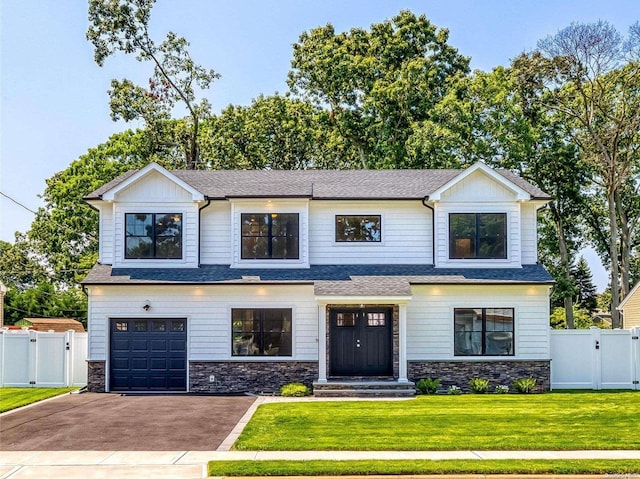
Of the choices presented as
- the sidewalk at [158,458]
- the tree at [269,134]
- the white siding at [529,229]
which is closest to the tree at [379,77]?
the tree at [269,134]

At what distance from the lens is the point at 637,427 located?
1462 centimetres

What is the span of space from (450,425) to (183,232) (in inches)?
435

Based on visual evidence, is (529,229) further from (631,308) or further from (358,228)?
(631,308)

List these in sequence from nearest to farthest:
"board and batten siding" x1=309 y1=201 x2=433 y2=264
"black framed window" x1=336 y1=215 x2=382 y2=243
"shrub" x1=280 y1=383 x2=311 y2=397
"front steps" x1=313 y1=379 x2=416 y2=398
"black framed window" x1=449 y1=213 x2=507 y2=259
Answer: "front steps" x1=313 y1=379 x2=416 y2=398, "shrub" x1=280 y1=383 x2=311 y2=397, "black framed window" x1=449 y1=213 x2=507 y2=259, "board and batten siding" x1=309 y1=201 x2=433 y2=264, "black framed window" x1=336 y1=215 x2=382 y2=243

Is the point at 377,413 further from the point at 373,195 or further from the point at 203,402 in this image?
the point at 373,195

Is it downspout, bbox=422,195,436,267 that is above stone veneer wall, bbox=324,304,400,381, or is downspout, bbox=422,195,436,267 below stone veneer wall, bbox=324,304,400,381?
above

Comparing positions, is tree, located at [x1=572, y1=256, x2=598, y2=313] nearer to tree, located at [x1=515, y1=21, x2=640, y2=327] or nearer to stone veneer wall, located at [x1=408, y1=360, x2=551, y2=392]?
tree, located at [x1=515, y1=21, x2=640, y2=327]

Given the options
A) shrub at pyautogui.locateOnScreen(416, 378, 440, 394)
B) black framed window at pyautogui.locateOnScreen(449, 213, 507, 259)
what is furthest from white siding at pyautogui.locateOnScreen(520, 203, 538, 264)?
shrub at pyautogui.locateOnScreen(416, 378, 440, 394)

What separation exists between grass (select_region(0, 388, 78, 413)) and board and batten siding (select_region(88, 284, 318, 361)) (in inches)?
67.8

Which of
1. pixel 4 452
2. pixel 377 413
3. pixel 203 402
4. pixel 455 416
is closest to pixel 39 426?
pixel 4 452

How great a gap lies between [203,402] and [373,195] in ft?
26.9

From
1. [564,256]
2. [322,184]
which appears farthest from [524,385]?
[564,256]

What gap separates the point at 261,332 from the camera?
71.7ft

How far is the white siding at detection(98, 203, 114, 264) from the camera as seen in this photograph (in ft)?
75.5
